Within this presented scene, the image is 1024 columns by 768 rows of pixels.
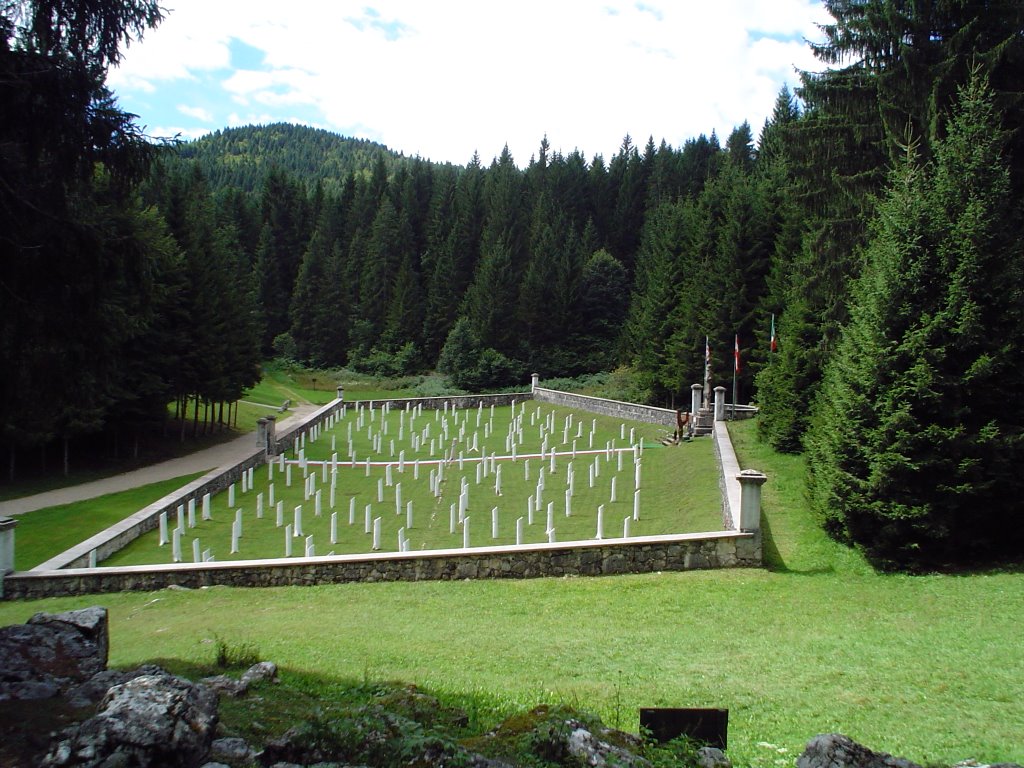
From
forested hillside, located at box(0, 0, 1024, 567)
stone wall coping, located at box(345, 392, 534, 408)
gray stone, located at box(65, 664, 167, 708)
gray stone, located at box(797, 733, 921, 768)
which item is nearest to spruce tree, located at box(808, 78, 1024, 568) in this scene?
forested hillside, located at box(0, 0, 1024, 567)

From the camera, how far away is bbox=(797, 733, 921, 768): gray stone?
4.43 m

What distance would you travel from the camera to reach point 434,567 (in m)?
12.9

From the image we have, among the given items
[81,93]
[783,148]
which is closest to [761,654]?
[81,93]

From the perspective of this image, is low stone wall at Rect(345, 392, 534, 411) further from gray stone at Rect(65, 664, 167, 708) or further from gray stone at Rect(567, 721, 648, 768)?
Answer: gray stone at Rect(567, 721, 648, 768)

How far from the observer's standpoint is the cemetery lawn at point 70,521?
17.9 meters

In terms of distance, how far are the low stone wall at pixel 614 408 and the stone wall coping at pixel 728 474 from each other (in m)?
5.67

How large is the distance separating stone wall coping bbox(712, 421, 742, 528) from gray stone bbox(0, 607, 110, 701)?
387 inches

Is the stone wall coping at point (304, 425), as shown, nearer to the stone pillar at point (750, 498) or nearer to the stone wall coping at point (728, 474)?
the stone wall coping at point (728, 474)

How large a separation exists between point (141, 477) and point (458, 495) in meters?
12.4

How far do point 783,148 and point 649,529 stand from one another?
435 inches

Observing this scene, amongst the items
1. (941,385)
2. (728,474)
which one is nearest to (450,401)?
(728,474)

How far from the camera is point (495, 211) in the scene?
7431cm

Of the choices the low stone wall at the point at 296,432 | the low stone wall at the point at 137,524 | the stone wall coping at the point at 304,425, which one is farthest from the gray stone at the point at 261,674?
the stone wall coping at the point at 304,425

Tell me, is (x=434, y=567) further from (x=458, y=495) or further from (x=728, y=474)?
(x=458, y=495)
